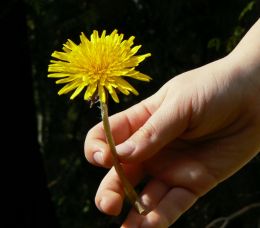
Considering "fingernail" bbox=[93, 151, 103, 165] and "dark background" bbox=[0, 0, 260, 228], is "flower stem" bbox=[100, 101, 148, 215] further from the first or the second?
"dark background" bbox=[0, 0, 260, 228]

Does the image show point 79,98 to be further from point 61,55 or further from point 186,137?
point 61,55

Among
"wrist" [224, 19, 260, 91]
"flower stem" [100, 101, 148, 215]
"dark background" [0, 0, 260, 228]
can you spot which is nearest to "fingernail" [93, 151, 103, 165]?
"flower stem" [100, 101, 148, 215]

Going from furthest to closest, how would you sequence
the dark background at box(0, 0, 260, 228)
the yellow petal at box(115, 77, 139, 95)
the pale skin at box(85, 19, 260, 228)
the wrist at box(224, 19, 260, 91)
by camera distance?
the dark background at box(0, 0, 260, 228)
the wrist at box(224, 19, 260, 91)
the pale skin at box(85, 19, 260, 228)
the yellow petal at box(115, 77, 139, 95)

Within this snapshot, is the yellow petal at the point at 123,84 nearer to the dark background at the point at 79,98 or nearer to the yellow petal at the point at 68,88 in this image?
the yellow petal at the point at 68,88

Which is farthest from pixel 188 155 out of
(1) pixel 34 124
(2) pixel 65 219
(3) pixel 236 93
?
(2) pixel 65 219

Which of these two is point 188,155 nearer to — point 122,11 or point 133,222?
point 133,222

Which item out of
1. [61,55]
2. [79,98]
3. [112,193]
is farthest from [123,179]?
[79,98]
